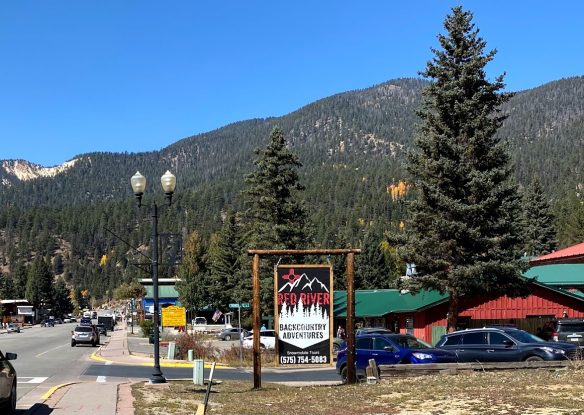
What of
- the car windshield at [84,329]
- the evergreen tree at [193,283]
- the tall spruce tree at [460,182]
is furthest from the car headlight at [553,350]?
the evergreen tree at [193,283]

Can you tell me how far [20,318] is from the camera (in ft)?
449

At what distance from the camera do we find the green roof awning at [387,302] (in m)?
42.9

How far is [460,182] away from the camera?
3416 centimetres

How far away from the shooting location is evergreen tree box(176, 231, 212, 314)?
9019 centimetres

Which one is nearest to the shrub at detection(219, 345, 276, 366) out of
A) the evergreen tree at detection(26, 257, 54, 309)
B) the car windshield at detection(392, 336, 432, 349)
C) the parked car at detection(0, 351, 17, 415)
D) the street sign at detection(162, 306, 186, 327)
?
the street sign at detection(162, 306, 186, 327)

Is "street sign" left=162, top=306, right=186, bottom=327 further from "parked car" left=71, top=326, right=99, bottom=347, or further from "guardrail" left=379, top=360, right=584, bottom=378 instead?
"guardrail" left=379, top=360, right=584, bottom=378

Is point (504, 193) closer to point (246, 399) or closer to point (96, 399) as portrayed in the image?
point (246, 399)

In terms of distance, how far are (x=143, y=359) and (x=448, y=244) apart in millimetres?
16946

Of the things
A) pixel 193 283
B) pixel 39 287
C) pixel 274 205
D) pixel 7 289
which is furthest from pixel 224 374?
pixel 7 289

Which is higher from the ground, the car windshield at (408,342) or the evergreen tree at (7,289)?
the evergreen tree at (7,289)

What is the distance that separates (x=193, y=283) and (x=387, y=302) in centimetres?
4716

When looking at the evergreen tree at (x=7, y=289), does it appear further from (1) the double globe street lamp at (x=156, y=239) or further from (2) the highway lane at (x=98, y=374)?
(1) the double globe street lamp at (x=156, y=239)

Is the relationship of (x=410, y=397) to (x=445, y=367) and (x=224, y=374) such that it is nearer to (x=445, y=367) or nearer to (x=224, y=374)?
(x=445, y=367)

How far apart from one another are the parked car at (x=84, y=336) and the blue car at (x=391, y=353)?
1391 inches
